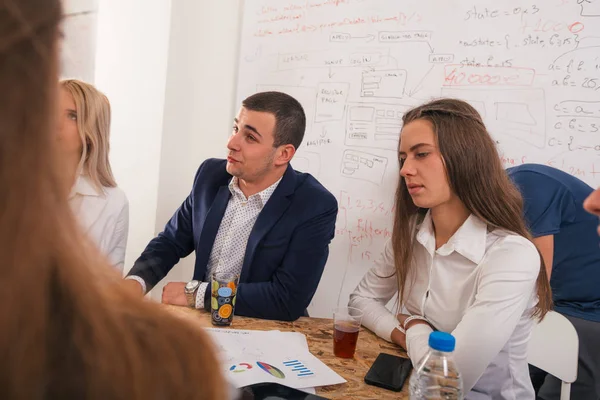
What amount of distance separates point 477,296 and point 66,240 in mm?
1228

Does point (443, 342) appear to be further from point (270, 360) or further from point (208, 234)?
point (208, 234)

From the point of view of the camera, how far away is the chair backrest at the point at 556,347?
5.13 ft

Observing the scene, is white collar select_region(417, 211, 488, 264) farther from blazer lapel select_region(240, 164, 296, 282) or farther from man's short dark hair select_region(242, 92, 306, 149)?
man's short dark hair select_region(242, 92, 306, 149)

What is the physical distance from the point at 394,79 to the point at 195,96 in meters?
1.37

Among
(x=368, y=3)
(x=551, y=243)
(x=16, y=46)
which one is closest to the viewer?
(x=16, y=46)

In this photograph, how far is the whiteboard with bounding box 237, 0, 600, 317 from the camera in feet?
7.41

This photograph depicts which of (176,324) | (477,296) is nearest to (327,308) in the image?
(477,296)

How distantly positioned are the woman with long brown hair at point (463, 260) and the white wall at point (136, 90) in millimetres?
1889

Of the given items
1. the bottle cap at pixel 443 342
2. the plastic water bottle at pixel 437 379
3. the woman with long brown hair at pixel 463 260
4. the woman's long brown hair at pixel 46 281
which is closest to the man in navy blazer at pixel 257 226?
the woman with long brown hair at pixel 463 260

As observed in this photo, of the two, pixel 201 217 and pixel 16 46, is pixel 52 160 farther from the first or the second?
pixel 201 217

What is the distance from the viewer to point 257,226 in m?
1.96

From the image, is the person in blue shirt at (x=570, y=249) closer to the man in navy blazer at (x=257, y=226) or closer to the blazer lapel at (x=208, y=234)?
the man in navy blazer at (x=257, y=226)

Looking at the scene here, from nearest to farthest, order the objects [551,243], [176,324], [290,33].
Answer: [176,324] < [551,243] < [290,33]

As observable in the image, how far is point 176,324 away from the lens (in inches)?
19.6
